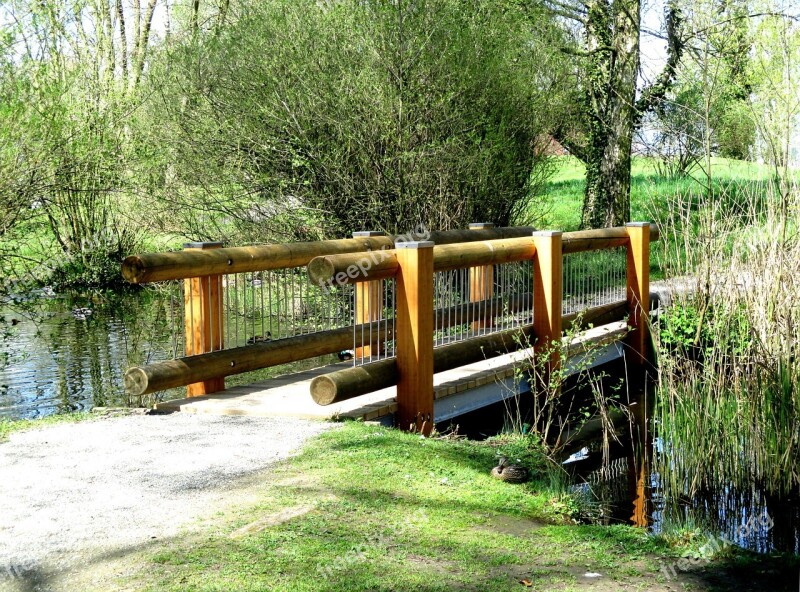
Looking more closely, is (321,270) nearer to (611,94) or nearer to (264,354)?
(264,354)

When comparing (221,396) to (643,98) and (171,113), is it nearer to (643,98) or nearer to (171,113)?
(171,113)

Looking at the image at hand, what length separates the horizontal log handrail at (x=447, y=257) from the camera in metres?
6.25

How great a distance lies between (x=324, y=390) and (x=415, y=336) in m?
0.90

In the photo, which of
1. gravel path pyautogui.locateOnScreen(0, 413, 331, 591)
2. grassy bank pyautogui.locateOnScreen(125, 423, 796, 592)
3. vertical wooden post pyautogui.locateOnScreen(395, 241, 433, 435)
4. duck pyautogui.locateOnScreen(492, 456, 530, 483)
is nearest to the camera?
grassy bank pyautogui.locateOnScreen(125, 423, 796, 592)

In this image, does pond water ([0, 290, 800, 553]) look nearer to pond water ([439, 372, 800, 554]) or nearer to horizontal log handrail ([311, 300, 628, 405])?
pond water ([439, 372, 800, 554])

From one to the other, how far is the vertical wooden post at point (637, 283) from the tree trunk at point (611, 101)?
17.1 feet

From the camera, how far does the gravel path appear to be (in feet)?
13.8

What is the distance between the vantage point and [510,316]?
8.34m

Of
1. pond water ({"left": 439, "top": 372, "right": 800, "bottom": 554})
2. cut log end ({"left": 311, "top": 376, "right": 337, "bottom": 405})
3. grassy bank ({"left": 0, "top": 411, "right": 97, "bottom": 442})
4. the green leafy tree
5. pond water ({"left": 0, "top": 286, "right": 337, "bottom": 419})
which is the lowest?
pond water ({"left": 439, "top": 372, "right": 800, "bottom": 554})

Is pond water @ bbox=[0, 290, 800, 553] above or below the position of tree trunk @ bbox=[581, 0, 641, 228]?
below

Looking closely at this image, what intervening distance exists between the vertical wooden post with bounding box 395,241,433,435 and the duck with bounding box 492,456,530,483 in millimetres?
1193

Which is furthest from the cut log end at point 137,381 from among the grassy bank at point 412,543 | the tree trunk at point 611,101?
the tree trunk at point 611,101

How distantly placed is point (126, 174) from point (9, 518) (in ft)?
36.4

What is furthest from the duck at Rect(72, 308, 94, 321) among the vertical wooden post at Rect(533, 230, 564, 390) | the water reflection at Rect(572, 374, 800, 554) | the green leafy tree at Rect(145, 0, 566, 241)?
the water reflection at Rect(572, 374, 800, 554)
